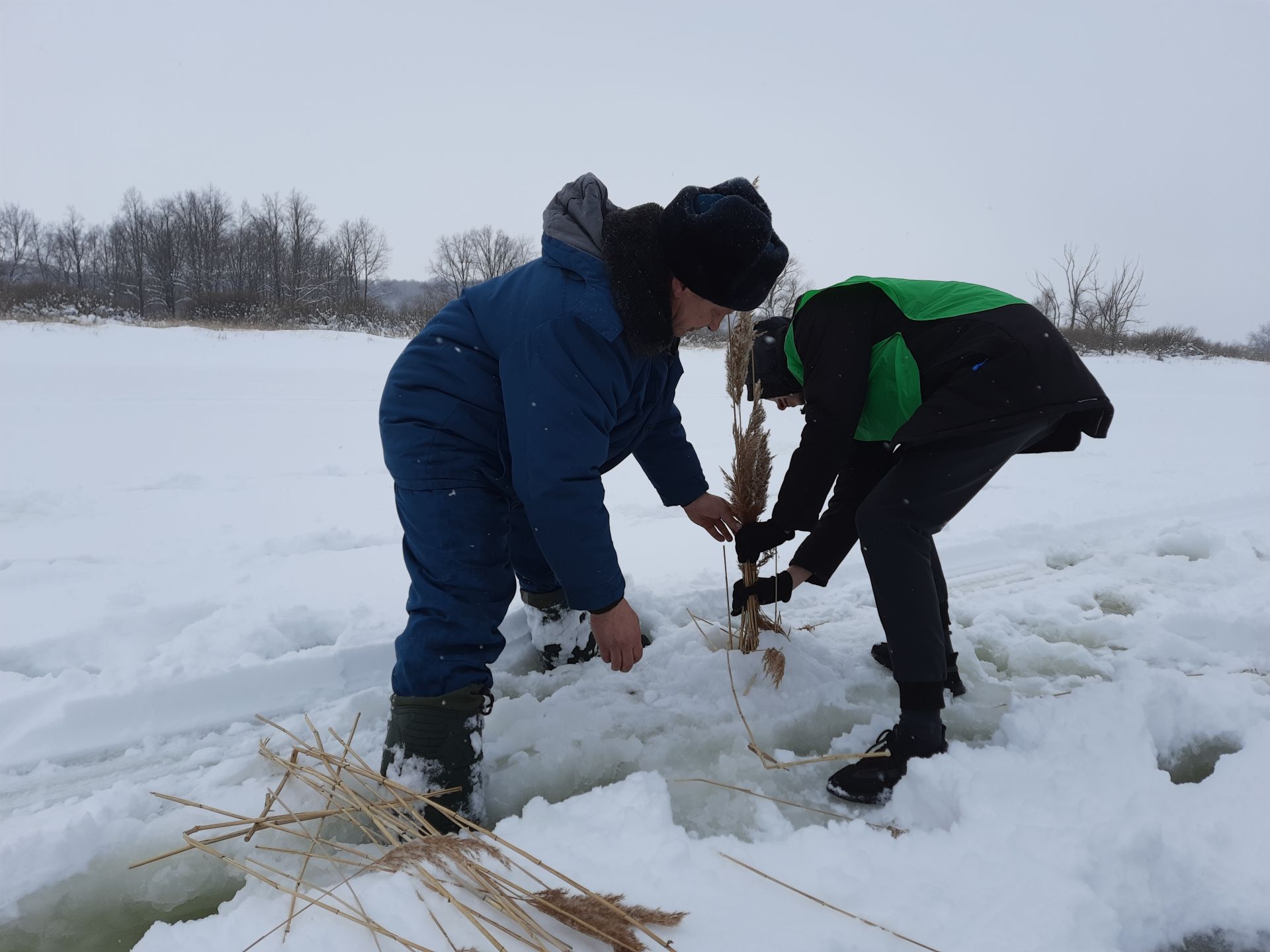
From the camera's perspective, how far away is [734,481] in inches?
96.0

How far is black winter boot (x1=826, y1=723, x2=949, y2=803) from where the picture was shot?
183 cm

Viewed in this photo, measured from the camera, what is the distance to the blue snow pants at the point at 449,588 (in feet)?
5.85

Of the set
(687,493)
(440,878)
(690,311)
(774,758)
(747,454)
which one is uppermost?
(690,311)

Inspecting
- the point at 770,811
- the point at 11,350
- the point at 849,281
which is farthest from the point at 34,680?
the point at 11,350

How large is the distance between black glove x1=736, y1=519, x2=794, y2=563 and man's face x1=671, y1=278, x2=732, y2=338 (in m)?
0.67

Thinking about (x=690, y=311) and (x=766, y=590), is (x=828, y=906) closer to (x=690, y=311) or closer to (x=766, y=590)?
(x=766, y=590)

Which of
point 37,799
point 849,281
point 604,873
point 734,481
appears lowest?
point 37,799

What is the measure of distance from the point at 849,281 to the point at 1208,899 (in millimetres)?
1658

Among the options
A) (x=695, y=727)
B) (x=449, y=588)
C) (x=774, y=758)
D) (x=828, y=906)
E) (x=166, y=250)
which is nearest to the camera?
(x=828, y=906)

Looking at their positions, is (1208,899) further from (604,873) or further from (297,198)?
(297,198)

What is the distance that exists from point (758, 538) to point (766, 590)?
0.40 metres

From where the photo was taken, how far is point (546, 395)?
1.58m

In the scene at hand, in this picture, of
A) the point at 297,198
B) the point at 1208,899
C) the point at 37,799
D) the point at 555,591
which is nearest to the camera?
the point at 1208,899

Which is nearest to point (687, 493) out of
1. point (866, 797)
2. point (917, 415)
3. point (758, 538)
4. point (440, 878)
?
point (758, 538)
